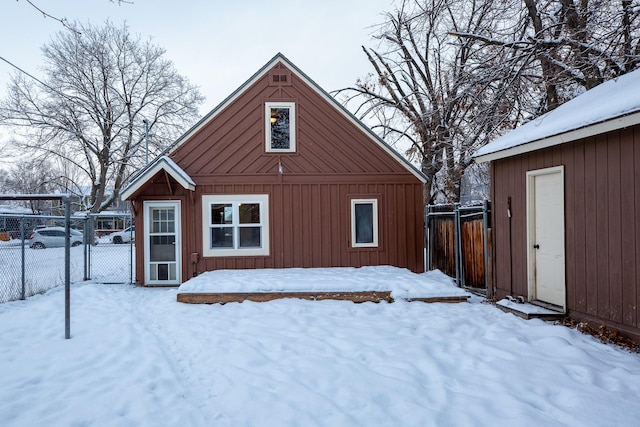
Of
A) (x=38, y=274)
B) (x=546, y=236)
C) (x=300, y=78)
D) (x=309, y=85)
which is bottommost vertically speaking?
(x=38, y=274)

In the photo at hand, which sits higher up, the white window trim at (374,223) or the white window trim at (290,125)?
the white window trim at (290,125)

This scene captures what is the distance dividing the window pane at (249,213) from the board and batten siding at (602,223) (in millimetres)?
6408

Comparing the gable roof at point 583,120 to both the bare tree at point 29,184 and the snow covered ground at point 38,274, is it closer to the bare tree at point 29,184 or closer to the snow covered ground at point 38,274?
the snow covered ground at point 38,274

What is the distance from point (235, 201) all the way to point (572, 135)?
7507mm

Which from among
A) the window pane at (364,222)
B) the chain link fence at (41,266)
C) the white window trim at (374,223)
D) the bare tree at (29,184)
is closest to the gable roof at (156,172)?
the chain link fence at (41,266)

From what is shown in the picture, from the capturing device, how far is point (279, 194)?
33.3 feet

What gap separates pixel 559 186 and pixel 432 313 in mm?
2972

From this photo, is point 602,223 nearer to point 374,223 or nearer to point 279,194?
point 374,223

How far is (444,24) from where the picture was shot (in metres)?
15.9

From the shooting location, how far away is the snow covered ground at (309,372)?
10.6ft

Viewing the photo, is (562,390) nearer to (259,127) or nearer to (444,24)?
(259,127)

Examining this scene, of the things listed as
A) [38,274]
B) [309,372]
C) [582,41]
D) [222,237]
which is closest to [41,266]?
[38,274]

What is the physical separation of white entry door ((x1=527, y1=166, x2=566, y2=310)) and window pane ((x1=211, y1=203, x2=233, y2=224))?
694 cm

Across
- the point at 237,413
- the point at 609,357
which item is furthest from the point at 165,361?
the point at 609,357
